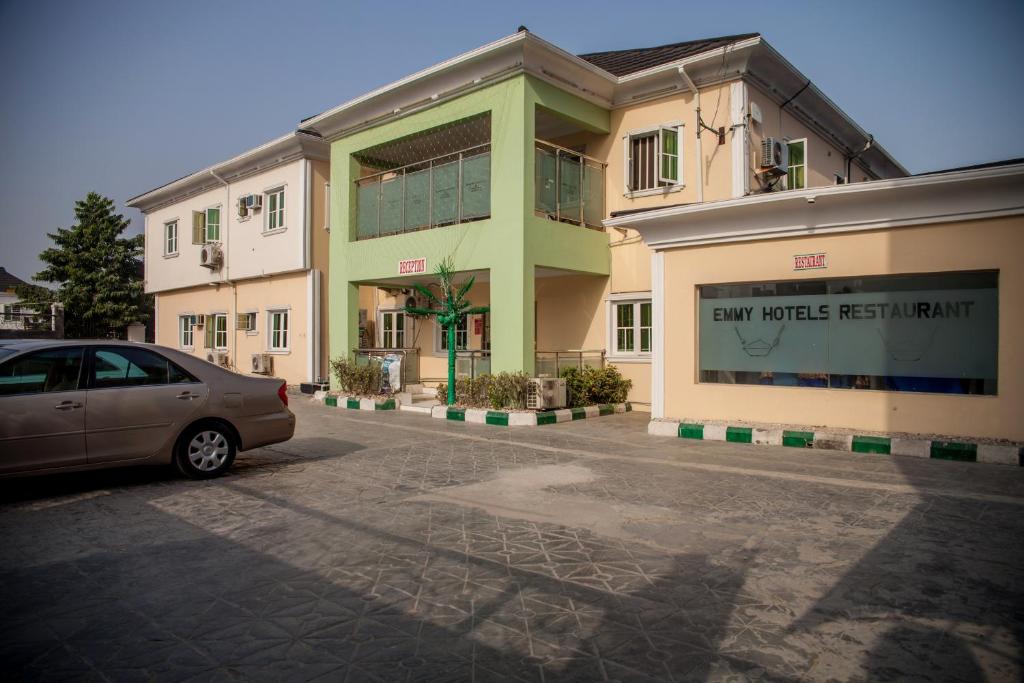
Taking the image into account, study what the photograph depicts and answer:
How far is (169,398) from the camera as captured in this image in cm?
707

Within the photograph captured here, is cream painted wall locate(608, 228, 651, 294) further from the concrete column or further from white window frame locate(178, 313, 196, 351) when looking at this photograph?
white window frame locate(178, 313, 196, 351)

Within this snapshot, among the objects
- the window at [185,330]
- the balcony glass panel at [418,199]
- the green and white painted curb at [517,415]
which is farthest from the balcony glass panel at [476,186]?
the window at [185,330]

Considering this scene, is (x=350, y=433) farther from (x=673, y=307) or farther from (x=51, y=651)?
(x=51, y=651)

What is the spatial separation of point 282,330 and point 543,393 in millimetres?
11728

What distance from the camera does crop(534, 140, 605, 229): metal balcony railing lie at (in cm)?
1389

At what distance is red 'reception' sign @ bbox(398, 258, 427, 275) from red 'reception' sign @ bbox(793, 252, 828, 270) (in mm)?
7993

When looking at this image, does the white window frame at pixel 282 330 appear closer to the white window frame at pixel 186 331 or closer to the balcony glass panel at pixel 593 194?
the white window frame at pixel 186 331

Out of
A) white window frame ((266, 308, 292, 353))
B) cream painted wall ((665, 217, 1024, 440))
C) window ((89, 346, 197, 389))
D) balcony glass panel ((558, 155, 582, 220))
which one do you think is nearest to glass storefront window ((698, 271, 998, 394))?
cream painted wall ((665, 217, 1024, 440))

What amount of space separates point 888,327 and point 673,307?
316 centimetres

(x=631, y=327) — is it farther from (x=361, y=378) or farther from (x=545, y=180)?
(x=361, y=378)

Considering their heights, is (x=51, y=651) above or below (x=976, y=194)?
below

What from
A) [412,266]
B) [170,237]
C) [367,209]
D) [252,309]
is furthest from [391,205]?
[170,237]

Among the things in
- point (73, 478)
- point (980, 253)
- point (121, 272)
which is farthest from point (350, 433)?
point (121, 272)

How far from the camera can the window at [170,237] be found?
26.4m
